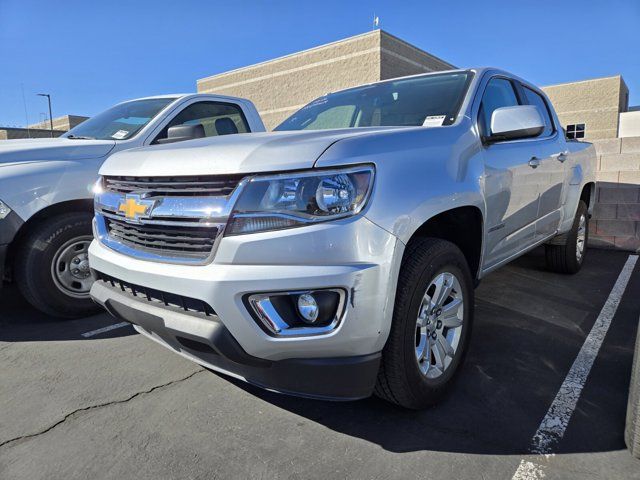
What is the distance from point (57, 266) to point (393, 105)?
9.43 ft

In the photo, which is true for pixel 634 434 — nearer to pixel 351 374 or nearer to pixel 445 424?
pixel 445 424

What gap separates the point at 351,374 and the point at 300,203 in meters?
0.71

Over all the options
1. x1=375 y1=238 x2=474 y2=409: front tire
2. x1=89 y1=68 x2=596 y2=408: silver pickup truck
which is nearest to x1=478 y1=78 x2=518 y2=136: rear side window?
x1=89 y1=68 x2=596 y2=408: silver pickup truck

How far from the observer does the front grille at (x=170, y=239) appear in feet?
6.31

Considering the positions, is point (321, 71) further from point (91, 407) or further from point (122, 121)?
point (91, 407)

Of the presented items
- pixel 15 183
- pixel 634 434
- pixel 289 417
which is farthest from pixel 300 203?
pixel 15 183

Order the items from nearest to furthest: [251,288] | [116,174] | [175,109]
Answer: [251,288] < [116,174] < [175,109]

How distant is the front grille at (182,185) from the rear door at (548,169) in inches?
98.2

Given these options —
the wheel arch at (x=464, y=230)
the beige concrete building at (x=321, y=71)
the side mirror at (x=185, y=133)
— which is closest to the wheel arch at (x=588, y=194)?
the wheel arch at (x=464, y=230)

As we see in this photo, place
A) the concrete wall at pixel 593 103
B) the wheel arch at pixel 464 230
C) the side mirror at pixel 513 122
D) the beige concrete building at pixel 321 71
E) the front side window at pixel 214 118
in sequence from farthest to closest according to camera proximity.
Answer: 1. the concrete wall at pixel 593 103
2. the beige concrete building at pixel 321 71
3. the front side window at pixel 214 118
4. the side mirror at pixel 513 122
5. the wheel arch at pixel 464 230

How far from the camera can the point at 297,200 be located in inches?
71.1

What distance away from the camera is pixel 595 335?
10.8 feet

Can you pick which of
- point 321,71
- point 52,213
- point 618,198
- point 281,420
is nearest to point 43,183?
point 52,213

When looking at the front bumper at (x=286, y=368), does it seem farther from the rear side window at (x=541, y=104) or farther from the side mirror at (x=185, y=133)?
the rear side window at (x=541, y=104)
